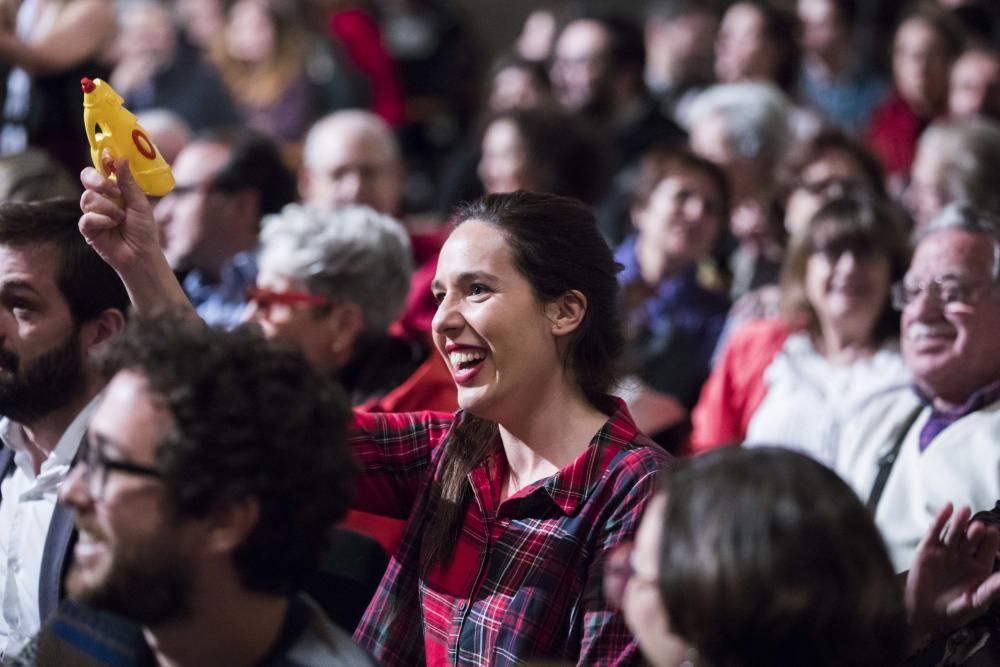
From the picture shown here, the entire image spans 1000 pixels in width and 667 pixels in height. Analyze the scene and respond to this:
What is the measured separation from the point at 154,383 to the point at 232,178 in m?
2.64

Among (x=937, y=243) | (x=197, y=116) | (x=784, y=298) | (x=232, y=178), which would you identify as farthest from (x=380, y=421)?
(x=197, y=116)

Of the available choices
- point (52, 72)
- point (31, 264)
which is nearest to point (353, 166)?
point (52, 72)


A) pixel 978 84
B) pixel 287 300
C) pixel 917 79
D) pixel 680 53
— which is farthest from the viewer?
pixel 680 53

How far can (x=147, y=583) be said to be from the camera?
1732 millimetres

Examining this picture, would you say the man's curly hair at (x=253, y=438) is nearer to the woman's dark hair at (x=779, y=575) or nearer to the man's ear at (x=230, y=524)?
the man's ear at (x=230, y=524)

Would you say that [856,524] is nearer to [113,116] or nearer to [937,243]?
[113,116]

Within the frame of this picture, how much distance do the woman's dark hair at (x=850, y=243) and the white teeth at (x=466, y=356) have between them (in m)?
1.58

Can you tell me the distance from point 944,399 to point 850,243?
2.31ft

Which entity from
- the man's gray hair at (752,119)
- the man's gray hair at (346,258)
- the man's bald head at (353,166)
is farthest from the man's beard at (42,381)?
the man's gray hair at (752,119)

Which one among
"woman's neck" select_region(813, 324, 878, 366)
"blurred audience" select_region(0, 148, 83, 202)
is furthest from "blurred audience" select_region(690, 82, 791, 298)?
"blurred audience" select_region(0, 148, 83, 202)

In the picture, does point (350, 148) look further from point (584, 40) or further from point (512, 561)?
point (512, 561)

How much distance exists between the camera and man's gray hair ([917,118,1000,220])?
432 centimetres

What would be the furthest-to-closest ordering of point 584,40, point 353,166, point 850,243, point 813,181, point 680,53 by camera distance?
point 680,53 < point 584,40 < point 353,166 < point 813,181 < point 850,243

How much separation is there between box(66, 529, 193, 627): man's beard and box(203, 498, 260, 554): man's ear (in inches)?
1.7
